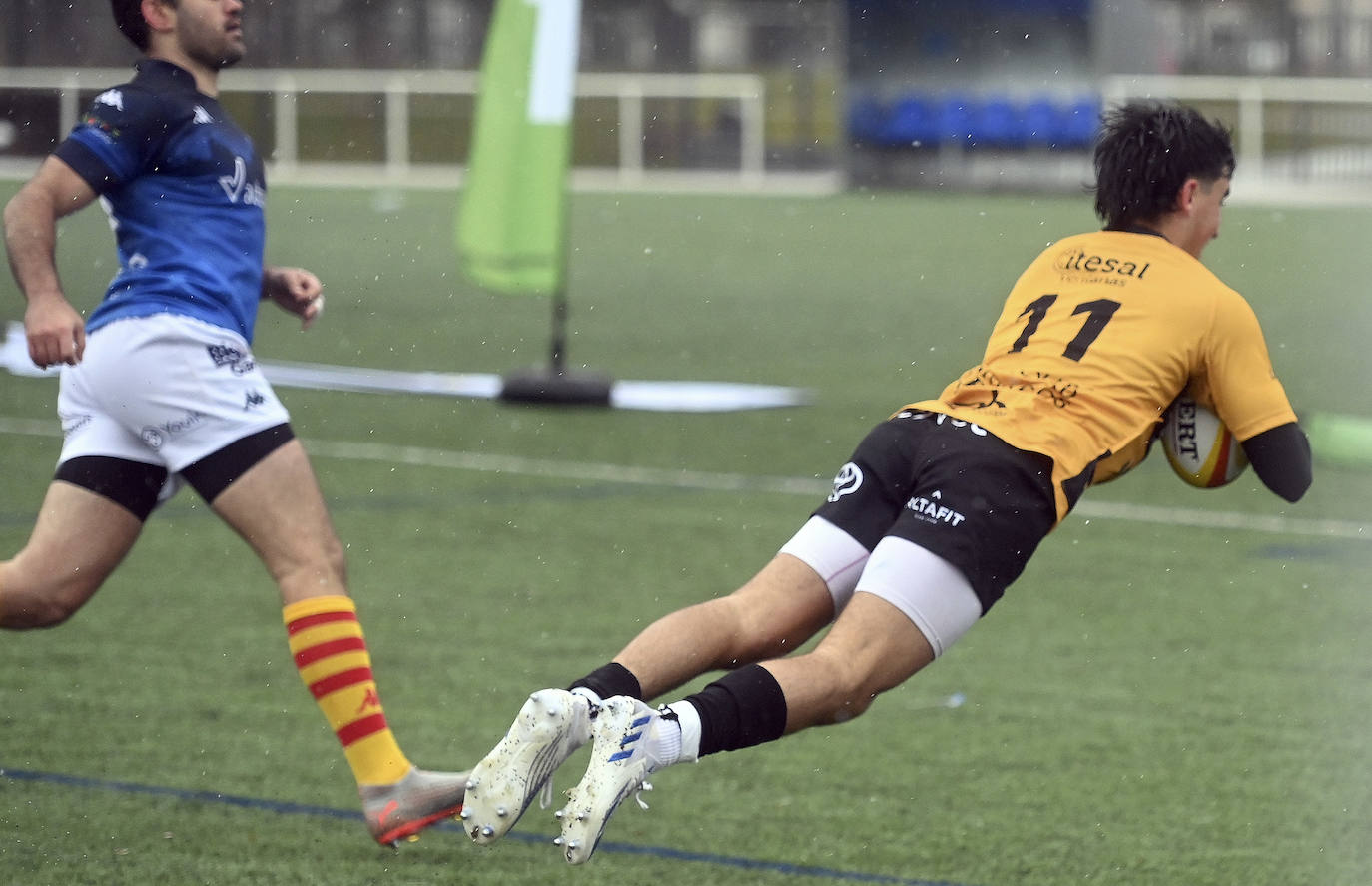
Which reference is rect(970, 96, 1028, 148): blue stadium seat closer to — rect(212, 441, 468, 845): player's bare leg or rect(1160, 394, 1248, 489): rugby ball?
rect(1160, 394, 1248, 489): rugby ball

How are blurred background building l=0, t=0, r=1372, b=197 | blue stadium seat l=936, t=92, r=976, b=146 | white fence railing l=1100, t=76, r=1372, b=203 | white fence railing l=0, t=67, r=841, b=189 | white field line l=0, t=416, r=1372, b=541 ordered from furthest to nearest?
blue stadium seat l=936, t=92, r=976, b=146 < white fence railing l=0, t=67, r=841, b=189 < blurred background building l=0, t=0, r=1372, b=197 < white fence railing l=1100, t=76, r=1372, b=203 < white field line l=0, t=416, r=1372, b=541

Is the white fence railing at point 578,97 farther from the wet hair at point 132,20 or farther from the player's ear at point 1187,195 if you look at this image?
the player's ear at point 1187,195

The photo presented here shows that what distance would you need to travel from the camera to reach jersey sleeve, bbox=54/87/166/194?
3779mm

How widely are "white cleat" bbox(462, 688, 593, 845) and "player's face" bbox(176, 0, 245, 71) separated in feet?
5.25

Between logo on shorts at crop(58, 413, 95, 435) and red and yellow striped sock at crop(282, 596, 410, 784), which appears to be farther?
logo on shorts at crop(58, 413, 95, 435)

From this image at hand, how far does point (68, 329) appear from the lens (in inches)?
141

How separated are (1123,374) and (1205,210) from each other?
42 centimetres

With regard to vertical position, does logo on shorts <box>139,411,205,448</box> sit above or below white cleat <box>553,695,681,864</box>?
above

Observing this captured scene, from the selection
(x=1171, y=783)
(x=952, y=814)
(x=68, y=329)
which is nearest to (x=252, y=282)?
(x=68, y=329)

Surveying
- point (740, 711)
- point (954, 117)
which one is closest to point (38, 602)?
point (740, 711)

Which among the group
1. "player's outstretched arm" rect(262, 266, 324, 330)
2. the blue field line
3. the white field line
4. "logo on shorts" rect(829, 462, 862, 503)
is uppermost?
"player's outstretched arm" rect(262, 266, 324, 330)

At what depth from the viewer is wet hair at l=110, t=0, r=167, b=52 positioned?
3.96m

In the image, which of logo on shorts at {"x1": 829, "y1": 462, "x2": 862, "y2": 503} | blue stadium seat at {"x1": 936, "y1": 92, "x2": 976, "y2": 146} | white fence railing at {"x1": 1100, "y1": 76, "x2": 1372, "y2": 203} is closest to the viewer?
logo on shorts at {"x1": 829, "y1": 462, "x2": 862, "y2": 503}

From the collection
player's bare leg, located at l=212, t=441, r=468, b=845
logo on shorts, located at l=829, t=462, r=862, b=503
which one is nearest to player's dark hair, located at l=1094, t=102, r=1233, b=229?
logo on shorts, located at l=829, t=462, r=862, b=503
